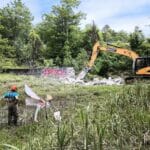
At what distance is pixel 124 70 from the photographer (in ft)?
148

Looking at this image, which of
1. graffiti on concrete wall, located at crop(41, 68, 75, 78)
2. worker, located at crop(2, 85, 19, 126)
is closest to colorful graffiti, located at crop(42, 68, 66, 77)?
graffiti on concrete wall, located at crop(41, 68, 75, 78)

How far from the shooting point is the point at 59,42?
50.6 meters

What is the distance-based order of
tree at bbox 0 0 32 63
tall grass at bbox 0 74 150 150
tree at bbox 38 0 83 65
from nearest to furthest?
1. tall grass at bbox 0 74 150 150
2. tree at bbox 38 0 83 65
3. tree at bbox 0 0 32 63

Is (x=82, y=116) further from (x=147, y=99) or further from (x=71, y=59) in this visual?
(x=71, y=59)

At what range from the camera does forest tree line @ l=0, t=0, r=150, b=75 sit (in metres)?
45.4

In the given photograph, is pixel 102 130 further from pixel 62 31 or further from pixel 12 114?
pixel 62 31

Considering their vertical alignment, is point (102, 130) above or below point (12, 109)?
above

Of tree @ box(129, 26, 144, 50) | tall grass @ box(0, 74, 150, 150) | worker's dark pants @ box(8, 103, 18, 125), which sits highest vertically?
tree @ box(129, 26, 144, 50)

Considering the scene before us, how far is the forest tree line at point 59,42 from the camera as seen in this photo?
4538cm

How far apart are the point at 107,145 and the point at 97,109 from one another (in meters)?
1.45

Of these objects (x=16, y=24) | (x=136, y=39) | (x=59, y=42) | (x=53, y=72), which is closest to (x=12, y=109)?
(x=53, y=72)

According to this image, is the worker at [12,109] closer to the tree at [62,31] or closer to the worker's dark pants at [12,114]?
the worker's dark pants at [12,114]

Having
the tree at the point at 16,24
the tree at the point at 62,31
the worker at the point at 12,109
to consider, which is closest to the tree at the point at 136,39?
the tree at the point at 62,31

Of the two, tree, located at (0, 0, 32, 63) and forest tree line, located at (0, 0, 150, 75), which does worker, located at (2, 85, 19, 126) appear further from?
tree, located at (0, 0, 32, 63)
